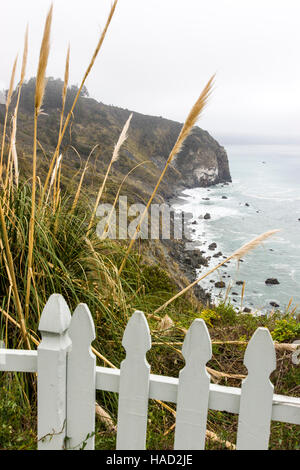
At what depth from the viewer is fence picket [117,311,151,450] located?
4.20ft

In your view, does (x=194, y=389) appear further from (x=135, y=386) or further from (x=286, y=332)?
(x=286, y=332)

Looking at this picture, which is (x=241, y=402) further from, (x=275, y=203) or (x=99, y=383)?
(x=275, y=203)

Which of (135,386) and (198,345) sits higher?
(198,345)

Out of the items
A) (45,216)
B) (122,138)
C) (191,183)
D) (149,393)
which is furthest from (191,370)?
(191,183)

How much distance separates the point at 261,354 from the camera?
47.8 inches

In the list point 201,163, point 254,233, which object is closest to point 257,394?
point 254,233

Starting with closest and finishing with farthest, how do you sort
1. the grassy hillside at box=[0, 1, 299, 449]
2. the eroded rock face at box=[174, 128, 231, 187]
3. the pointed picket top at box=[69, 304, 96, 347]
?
the pointed picket top at box=[69, 304, 96, 347], the grassy hillside at box=[0, 1, 299, 449], the eroded rock face at box=[174, 128, 231, 187]

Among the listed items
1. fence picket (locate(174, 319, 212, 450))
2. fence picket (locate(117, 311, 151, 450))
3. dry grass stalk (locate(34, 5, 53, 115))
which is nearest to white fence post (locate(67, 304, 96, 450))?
fence picket (locate(117, 311, 151, 450))

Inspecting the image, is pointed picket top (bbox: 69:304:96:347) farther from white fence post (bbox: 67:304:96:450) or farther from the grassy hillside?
the grassy hillside

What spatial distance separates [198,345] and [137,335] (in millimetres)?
230

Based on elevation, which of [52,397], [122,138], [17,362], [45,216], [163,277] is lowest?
[163,277]

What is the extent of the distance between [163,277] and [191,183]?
61.8 m

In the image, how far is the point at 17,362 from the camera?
4.68ft

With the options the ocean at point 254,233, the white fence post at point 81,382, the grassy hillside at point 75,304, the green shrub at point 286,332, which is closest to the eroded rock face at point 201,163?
the ocean at point 254,233
